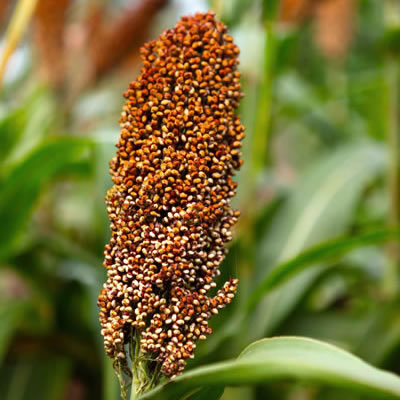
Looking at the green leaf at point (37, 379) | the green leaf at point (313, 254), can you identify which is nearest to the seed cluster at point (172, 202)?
the green leaf at point (313, 254)

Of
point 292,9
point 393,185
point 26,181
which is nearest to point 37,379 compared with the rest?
point 26,181

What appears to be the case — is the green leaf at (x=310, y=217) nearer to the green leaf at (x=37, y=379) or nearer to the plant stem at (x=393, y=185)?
the plant stem at (x=393, y=185)

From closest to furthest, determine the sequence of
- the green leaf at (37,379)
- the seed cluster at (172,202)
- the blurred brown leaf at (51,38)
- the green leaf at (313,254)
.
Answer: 1. the seed cluster at (172,202)
2. the green leaf at (313,254)
3. the green leaf at (37,379)
4. the blurred brown leaf at (51,38)

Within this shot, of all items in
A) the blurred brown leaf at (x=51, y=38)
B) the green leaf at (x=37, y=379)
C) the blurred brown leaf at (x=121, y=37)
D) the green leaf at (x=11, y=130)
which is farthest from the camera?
the blurred brown leaf at (x=121, y=37)

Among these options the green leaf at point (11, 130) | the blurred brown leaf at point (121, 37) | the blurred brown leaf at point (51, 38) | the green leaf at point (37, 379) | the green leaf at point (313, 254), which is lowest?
the green leaf at point (37, 379)

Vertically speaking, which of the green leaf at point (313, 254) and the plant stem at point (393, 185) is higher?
the plant stem at point (393, 185)

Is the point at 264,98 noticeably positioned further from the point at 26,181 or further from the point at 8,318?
the point at 8,318

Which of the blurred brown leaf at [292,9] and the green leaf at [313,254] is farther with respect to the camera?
the blurred brown leaf at [292,9]
